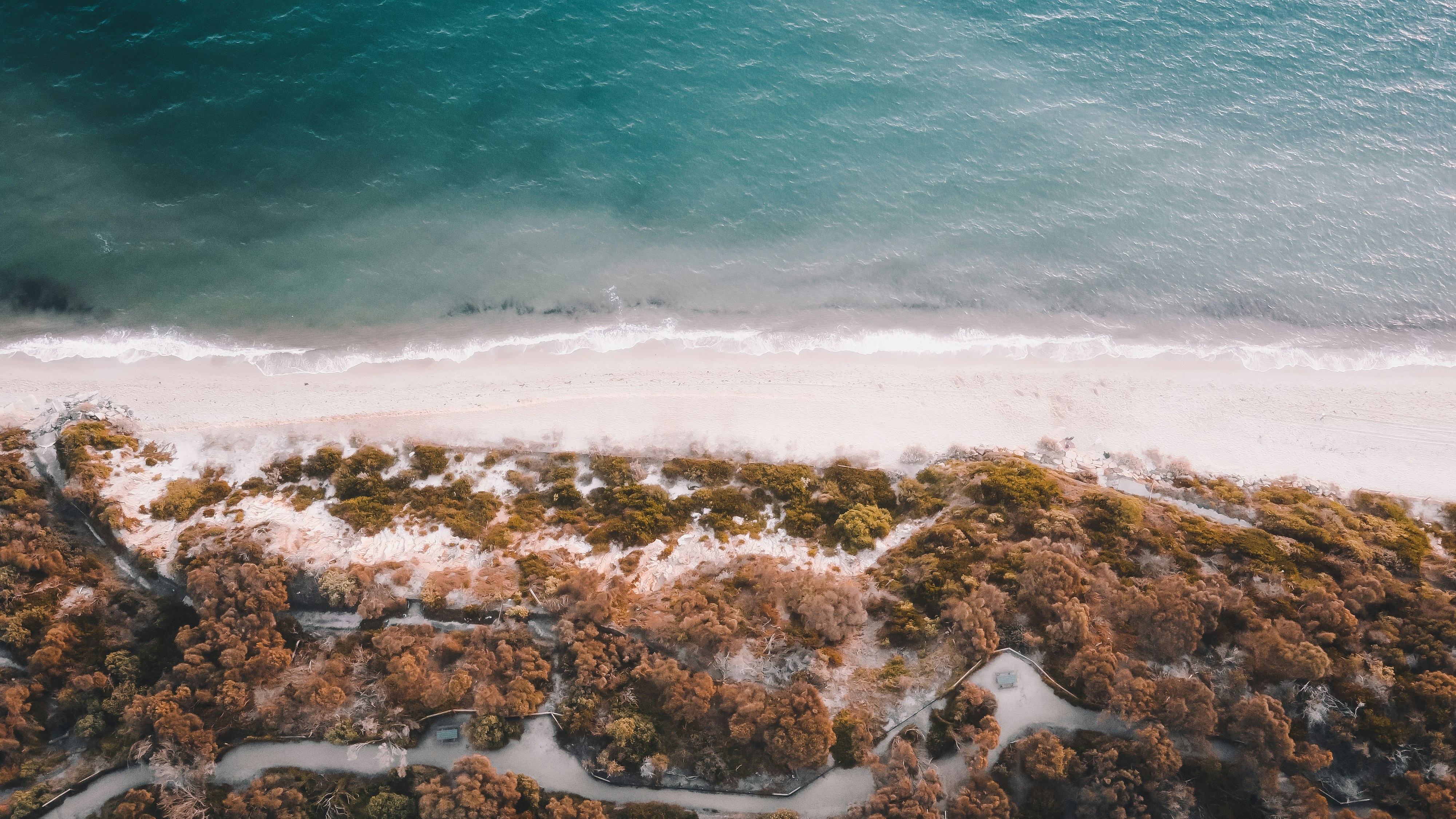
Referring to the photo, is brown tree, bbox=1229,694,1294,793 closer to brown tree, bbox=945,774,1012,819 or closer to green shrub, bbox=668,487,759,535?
brown tree, bbox=945,774,1012,819

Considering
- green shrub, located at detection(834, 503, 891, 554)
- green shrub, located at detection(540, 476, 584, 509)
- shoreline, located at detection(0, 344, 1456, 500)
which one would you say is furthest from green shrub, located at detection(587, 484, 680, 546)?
green shrub, located at detection(834, 503, 891, 554)

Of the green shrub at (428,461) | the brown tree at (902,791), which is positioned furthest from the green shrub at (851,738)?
the green shrub at (428,461)

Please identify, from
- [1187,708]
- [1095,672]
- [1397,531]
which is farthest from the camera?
[1397,531]

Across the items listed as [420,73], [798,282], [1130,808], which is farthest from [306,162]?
[1130,808]

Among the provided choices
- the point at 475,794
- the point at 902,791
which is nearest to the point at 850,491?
the point at 902,791

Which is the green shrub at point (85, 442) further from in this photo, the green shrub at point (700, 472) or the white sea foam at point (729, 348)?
the green shrub at point (700, 472)

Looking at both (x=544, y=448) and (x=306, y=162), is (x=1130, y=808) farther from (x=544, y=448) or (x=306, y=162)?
(x=306, y=162)

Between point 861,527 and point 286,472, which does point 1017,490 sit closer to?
point 861,527
